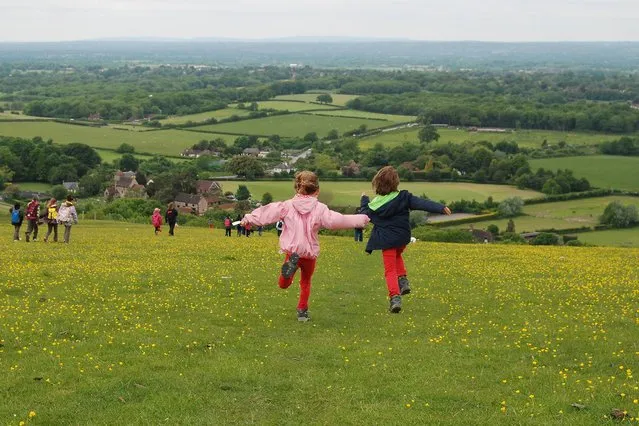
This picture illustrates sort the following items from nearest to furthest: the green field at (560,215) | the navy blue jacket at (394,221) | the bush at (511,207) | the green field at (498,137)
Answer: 1. the navy blue jacket at (394,221)
2. the green field at (560,215)
3. the bush at (511,207)
4. the green field at (498,137)

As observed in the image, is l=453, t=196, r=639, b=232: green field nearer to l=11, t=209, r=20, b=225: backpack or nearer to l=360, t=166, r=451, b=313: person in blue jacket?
l=11, t=209, r=20, b=225: backpack

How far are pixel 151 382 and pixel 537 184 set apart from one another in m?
104

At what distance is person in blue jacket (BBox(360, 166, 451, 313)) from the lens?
55.6 ft

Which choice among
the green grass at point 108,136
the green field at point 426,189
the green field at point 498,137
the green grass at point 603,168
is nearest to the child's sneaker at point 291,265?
the green field at point 426,189

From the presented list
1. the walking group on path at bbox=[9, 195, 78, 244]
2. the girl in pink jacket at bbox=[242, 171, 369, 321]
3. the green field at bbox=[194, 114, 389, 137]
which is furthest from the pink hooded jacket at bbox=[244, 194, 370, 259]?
the green field at bbox=[194, 114, 389, 137]

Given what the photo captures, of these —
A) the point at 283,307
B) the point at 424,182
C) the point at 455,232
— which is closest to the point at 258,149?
the point at 424,182

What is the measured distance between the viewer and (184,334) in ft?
51.2

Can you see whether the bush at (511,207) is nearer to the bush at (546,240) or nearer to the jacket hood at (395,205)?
the bush at (546,240)

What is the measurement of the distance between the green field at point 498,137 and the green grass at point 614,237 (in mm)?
83707

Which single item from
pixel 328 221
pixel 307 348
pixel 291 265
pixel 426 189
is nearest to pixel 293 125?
pixel 426 189

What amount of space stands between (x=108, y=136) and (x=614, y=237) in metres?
125

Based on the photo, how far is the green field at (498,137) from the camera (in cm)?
16225

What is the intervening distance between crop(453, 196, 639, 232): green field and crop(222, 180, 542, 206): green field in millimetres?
6772

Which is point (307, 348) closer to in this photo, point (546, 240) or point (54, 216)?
point (54, 216)
